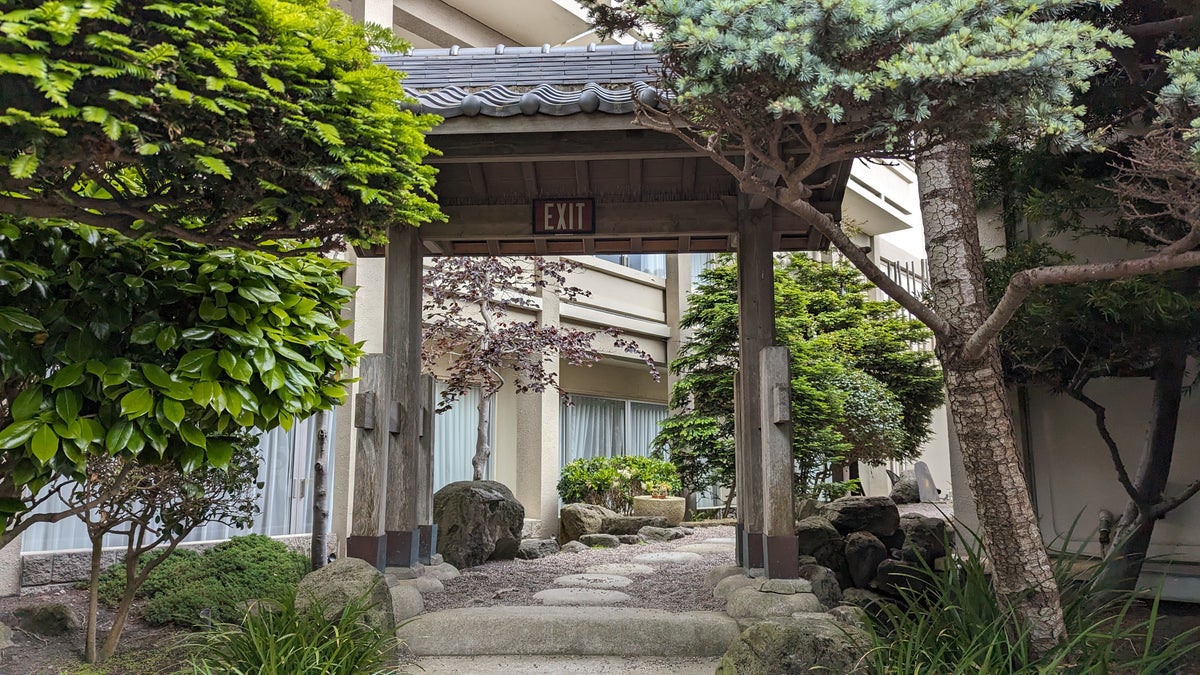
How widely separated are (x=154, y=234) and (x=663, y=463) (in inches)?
417

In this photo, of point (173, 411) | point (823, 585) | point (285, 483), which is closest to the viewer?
point (173, 411)

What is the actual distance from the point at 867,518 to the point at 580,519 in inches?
178

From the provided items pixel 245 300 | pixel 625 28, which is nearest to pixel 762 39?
pixel 625 28

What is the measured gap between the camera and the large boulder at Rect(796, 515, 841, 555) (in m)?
6.62

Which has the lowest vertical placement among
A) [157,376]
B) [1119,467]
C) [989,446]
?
[1119,467]

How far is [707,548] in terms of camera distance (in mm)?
9070

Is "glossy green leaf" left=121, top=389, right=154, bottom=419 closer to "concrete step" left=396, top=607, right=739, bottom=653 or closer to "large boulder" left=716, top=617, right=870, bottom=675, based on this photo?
"concrete step" left=396, top=607, right=739, bottom=653

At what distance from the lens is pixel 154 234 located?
2.59 m

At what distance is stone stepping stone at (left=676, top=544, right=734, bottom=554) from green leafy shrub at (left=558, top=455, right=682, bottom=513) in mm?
2204

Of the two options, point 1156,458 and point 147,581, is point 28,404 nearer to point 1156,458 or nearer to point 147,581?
point 147,581

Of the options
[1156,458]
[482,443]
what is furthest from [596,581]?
[1156,458]

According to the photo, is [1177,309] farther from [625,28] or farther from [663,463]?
[663,463]

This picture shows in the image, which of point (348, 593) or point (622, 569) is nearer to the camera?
point (348, 593)

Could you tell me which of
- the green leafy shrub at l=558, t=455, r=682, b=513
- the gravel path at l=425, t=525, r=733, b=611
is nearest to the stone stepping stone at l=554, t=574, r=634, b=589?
the gravel path at l=425, t=525, r=733, b=611
